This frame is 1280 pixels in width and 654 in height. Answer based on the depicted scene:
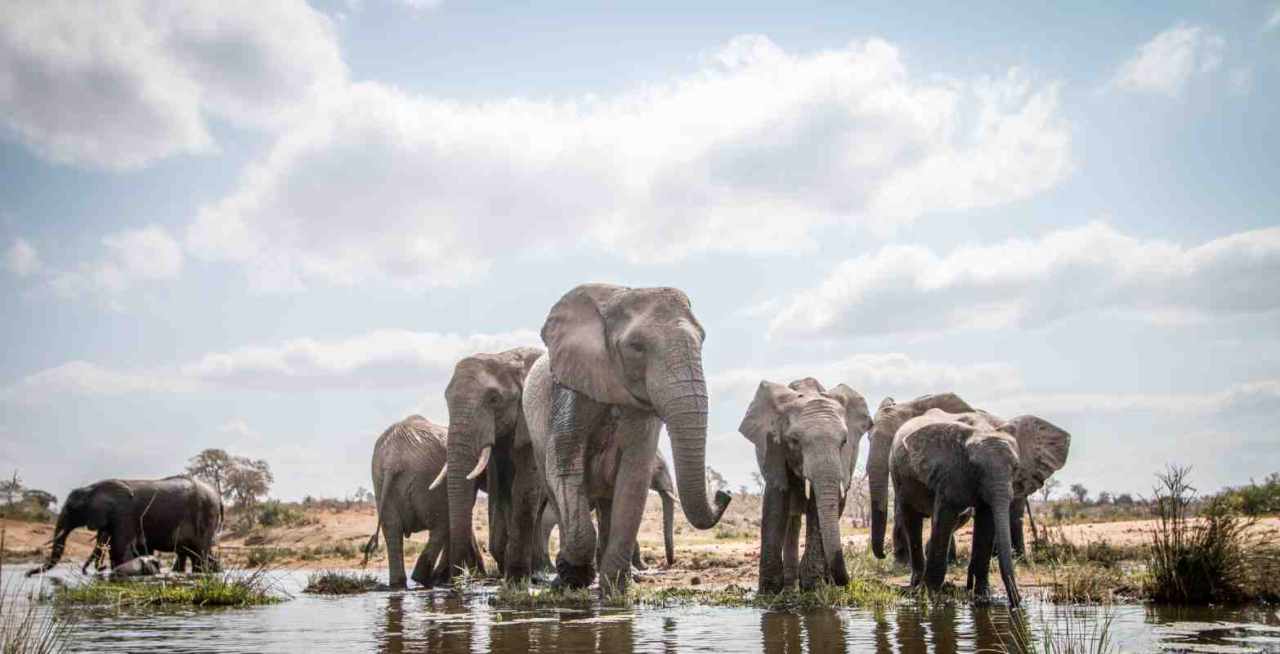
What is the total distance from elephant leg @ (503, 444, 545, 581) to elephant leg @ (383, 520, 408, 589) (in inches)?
80.0

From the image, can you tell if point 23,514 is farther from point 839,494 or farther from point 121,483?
point 839,494

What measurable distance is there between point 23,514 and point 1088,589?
4194cm

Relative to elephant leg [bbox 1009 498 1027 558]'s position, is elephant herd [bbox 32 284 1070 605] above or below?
above

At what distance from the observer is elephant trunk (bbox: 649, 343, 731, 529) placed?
10.7m

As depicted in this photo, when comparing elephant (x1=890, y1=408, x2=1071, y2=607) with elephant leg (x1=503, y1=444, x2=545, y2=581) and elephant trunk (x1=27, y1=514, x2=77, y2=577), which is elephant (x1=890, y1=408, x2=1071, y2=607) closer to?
elephant leg (x1=503, y1=444, x2=545, y2=581)

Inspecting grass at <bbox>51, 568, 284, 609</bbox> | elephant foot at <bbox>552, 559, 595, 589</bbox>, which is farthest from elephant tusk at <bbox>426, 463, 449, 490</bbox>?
elephant foot at <bbox>552, 559, 595, 589</bbox>

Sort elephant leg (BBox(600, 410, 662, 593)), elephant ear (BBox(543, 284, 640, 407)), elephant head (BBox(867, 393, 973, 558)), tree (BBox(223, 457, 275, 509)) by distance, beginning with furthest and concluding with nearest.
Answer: tree (BBox(223, 457, 275, 509)), elephant head (BBox(867, 393, 973, 558)), elephant leg (BBox(600, 410, 662, 593)), elephant ear (BBox(543, 284, 640, 407))

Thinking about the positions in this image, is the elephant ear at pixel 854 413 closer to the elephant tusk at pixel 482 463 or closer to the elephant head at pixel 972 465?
the elephant head at pixel 972 465

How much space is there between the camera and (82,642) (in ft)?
30.7

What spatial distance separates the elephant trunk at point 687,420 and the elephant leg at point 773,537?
193 centimetres

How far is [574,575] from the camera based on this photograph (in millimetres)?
12180

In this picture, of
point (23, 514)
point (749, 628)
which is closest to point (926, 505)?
point (749, 628)

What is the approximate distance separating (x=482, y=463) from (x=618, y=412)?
14.2 ft

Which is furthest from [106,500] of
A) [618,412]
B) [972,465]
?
[972,465]
